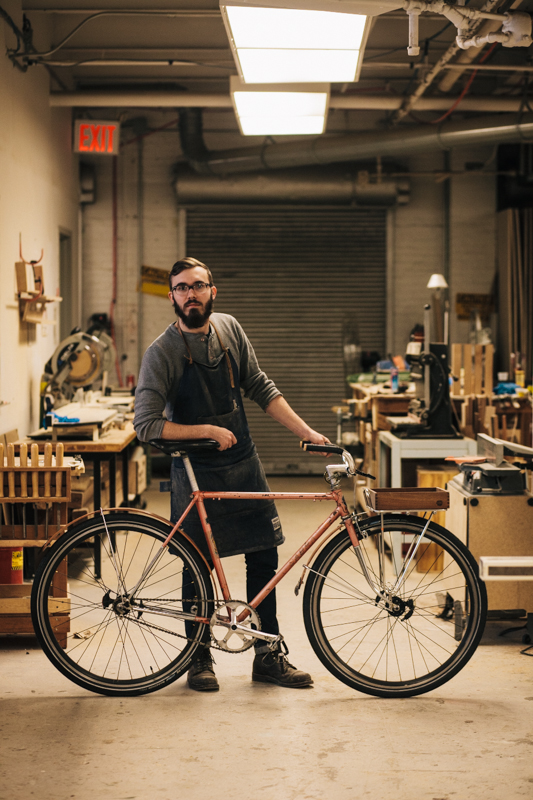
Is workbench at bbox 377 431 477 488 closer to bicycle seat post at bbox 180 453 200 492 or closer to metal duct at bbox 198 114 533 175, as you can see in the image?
bicycle seat post at bbox 180 453 200 492

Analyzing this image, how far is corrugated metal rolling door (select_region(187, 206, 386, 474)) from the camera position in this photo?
8.34m

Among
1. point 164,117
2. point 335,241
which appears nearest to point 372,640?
point 335,241

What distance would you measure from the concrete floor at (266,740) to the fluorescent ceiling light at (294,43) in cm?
265

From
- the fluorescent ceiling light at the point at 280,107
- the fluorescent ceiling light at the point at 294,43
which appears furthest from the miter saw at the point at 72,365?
the fluorescent ceiling light at the point at 294,43

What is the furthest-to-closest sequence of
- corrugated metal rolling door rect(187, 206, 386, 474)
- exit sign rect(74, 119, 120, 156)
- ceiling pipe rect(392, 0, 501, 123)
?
corrugated metal rolling door rect(187, 206, 386, 474)
exit sign rect(74, 119, 120, 156)
ceiling pipe rect(392, 0, 501, 123)

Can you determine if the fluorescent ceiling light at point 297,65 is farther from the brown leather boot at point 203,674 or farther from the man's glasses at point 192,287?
the brown leather boot at point 203,674

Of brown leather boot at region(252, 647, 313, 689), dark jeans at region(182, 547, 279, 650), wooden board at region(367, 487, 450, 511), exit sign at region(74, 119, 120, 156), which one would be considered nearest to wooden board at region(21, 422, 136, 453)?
dark jeans at region(182, 547, 279, 650)

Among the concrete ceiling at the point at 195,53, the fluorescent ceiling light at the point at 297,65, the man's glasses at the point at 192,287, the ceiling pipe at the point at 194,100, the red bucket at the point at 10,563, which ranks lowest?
the red bucket at the point at 10,563

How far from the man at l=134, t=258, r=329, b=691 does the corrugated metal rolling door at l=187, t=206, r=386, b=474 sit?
526cm

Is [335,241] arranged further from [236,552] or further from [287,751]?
[287,751]

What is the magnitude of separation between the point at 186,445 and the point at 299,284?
5.70 meters

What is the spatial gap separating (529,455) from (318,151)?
4.39m

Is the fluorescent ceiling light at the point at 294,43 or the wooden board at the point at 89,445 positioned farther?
the wooden board at the point at 89,445

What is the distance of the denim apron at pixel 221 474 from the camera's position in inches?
120
